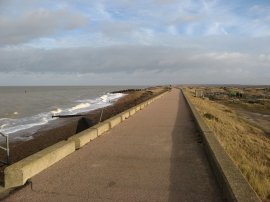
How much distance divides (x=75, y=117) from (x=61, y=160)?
20716 mm

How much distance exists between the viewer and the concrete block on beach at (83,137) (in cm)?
881

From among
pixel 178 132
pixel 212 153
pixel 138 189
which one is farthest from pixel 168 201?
pixel 178 132

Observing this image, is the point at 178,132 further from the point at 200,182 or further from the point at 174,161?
the point at 200,182

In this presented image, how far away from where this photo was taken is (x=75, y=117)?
91.8 feet

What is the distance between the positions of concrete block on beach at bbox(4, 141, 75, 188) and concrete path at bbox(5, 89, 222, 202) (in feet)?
0.47

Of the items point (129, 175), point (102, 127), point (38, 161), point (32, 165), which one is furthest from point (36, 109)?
point (129, 175)

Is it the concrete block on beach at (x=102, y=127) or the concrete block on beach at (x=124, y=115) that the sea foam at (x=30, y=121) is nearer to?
the concrete block on beach at (x=124, y=115)

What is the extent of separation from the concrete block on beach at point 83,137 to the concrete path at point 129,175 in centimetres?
20

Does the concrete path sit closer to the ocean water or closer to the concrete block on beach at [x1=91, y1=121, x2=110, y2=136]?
the concrete block on beach at [x1=91, y1=121, x2=110, y2=136]

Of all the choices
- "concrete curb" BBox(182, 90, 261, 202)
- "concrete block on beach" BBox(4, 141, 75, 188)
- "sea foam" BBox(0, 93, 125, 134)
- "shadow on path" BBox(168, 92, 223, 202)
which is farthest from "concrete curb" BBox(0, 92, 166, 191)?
"sea foam" BBox(0, 93, 125, 134)

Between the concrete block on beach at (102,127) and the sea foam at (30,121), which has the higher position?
the concrete block on beach at (102,127)

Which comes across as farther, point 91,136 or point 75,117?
point 75,117

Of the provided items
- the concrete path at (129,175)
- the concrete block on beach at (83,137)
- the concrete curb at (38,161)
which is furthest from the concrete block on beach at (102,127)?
the concrete path at (129,175)

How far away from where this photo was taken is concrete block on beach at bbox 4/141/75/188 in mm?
5832
